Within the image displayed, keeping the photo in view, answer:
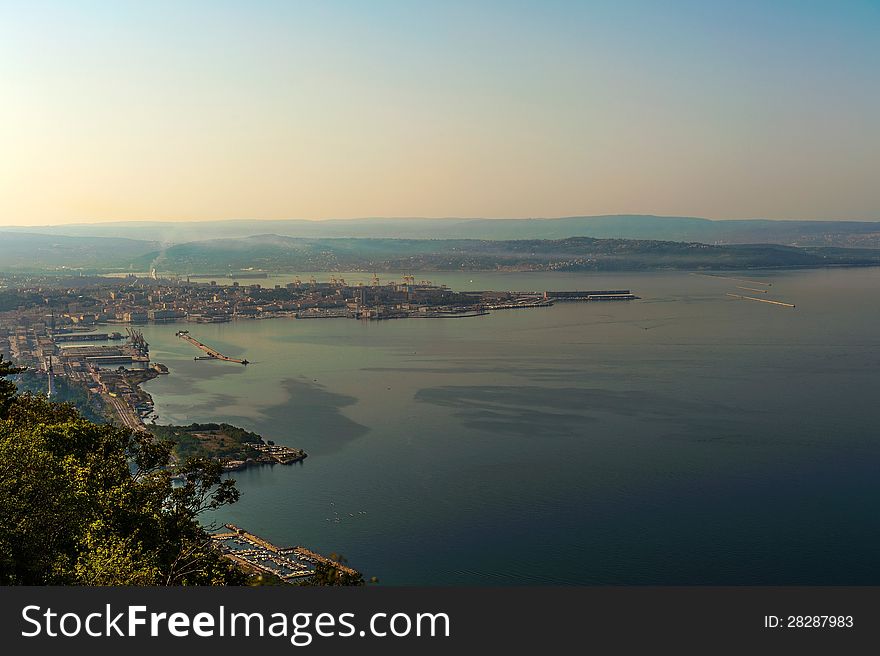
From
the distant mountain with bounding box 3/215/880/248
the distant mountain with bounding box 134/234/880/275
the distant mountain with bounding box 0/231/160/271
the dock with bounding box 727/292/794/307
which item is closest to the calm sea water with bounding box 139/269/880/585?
the dock with bounding box 727/292/794/307

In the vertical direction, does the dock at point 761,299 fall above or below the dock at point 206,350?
above

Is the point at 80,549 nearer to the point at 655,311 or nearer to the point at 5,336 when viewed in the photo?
the point at 5,336

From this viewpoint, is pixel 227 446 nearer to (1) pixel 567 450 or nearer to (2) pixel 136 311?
(1) pixel 567 450

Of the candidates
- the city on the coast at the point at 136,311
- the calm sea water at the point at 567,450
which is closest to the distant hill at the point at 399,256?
the city on the coast at the point at 136,311

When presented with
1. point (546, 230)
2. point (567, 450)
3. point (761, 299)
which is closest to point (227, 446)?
point (567, 450)

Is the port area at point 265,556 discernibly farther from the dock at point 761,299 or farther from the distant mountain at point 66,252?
the distant mountain at point 66,252
